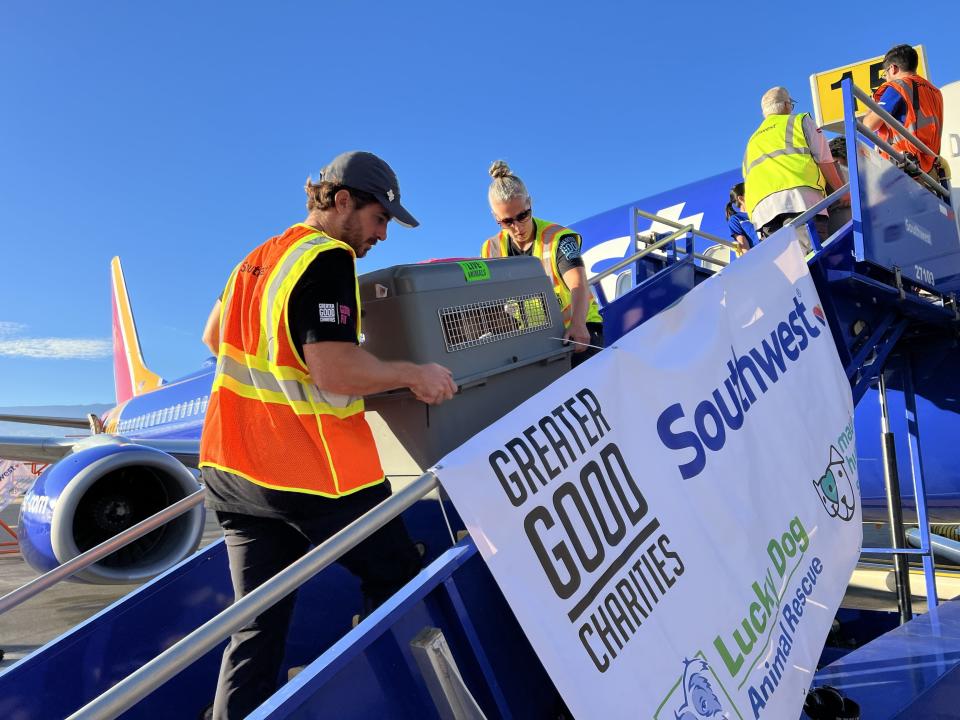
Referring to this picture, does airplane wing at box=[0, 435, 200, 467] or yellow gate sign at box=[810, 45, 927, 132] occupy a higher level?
yellow gate sign at box=[810, 45, 927, 132]

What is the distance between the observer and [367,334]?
1948 mm

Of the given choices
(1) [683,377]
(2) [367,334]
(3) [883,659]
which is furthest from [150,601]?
(3) [883,659]

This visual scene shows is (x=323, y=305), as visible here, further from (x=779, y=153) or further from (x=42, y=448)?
(x=42, y=448)

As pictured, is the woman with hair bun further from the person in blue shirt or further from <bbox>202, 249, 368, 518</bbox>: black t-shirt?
the person in blue shirt

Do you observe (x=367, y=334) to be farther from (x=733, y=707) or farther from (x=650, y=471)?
(x=733, y=707)

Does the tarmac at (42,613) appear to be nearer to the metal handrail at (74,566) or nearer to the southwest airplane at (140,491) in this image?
the southwest airplane at (140,491)

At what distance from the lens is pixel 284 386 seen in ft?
5.42

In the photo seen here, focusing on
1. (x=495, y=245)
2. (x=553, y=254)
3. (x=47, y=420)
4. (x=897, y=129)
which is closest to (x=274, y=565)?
(x=553, y=254)

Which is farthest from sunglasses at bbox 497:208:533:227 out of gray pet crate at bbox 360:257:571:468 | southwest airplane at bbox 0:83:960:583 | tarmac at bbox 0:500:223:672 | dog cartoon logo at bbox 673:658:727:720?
tarmac at bbox 0:500:223:672

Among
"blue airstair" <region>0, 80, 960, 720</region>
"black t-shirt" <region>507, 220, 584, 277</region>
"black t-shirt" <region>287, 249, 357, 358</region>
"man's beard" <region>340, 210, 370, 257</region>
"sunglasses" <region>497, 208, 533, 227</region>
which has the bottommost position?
"blue airstair" <region>0, 80, 960, 720</region>

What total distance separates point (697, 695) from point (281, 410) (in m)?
1.13

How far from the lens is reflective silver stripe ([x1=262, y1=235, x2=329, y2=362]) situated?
1.62 m

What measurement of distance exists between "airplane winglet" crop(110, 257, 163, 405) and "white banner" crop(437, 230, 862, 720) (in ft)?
48.4

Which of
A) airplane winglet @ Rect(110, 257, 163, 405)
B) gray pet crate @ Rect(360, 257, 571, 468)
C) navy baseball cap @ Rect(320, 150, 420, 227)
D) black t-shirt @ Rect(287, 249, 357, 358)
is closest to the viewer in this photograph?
black t-shirt @ Rect(287, 249, 357, 358)
